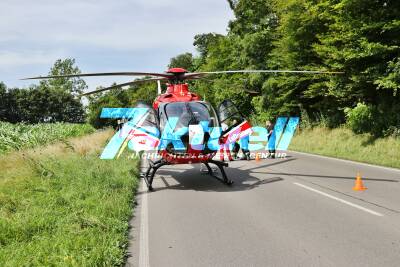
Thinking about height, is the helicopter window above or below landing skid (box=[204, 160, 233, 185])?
above

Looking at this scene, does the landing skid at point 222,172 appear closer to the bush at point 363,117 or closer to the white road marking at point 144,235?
the white road marking at point 144,235

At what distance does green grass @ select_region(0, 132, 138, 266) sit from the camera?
5508 millimetres

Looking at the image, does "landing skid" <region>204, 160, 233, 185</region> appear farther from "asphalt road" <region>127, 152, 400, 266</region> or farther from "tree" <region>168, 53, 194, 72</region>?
"tree" <region>168, 53, 194, 72</region>

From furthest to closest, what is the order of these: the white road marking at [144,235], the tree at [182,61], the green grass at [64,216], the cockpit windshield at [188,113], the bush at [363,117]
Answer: the tree at [182,61] < the bush at [363,117] < the cockpit windshield at [188,113] < the white road marking at [144,235] < the green grass at [64,216]

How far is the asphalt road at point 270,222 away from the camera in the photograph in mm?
5566

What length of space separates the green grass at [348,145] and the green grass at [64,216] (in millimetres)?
9123

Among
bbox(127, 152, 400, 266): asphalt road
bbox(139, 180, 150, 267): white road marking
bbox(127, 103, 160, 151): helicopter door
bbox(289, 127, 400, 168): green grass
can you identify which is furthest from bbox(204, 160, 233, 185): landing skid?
bbox(289, 127, 400, 168): green grass

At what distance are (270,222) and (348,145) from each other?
12930 mm

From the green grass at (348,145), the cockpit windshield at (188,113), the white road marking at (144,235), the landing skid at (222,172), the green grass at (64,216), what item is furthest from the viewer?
the green grass at (348,145)

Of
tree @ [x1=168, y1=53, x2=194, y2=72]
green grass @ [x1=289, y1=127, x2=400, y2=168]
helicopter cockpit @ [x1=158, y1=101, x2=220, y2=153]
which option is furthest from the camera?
tree @ [x1=168, y1=53, x2=194, y2=72]

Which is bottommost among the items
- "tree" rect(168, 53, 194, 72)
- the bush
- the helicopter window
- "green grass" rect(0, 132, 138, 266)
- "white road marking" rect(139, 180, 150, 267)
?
"white road marking" rect(139, 180, 150, 267)

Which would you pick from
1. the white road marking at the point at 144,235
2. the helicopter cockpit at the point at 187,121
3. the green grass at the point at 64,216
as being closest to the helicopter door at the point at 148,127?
the helicopter cockpit at the point at 187,121

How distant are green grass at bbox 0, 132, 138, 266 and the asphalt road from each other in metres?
0.40

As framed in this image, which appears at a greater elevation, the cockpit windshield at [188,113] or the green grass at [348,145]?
the cockpit windshield at [188,113]
